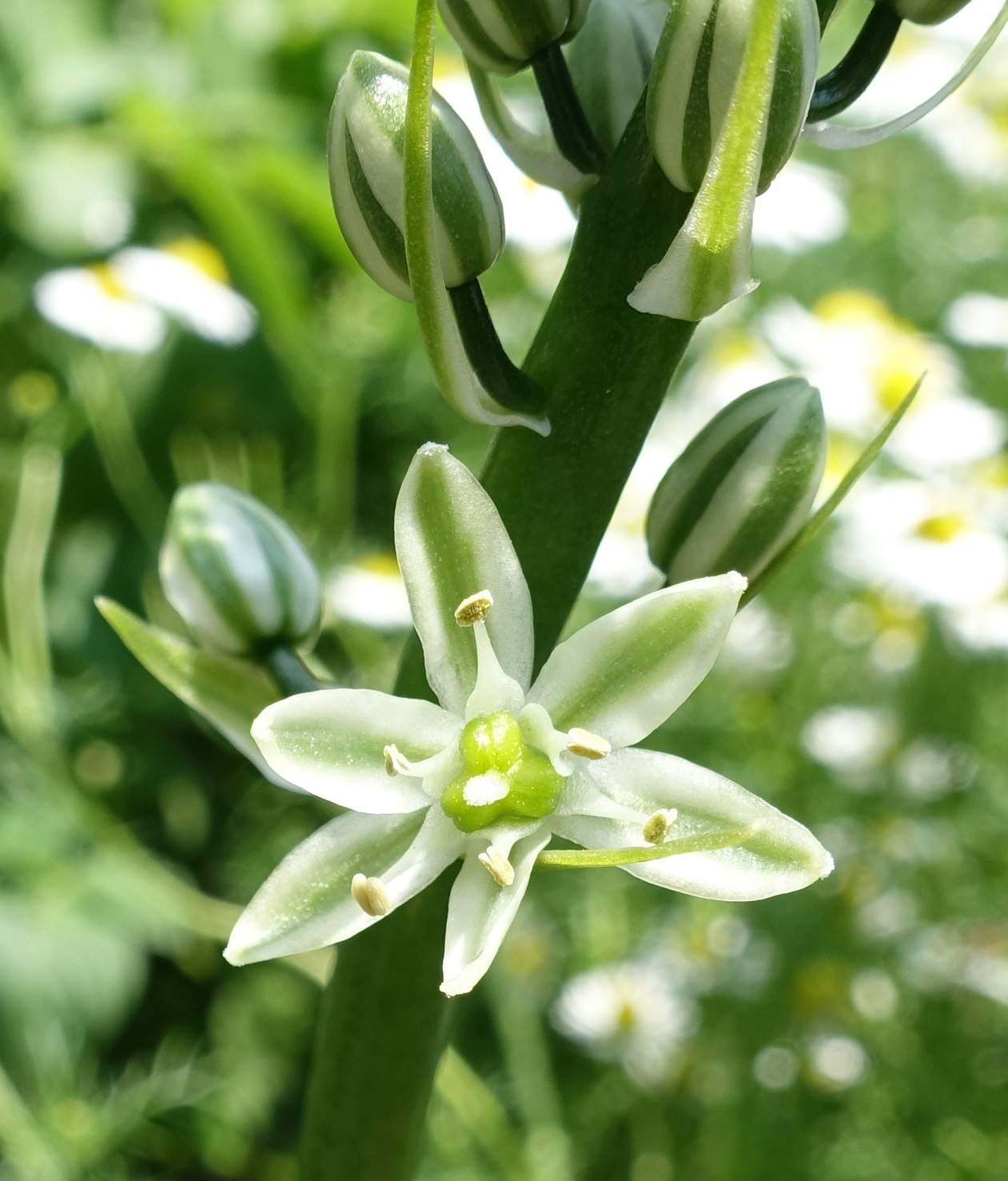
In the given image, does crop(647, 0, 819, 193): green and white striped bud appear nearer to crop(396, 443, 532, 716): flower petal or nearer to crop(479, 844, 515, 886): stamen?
crop(396, 443, 532, 716): flower petal

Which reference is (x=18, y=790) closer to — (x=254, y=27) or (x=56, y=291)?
(x=56, y=291)

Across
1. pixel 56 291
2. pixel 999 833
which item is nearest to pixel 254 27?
pixel 56 291

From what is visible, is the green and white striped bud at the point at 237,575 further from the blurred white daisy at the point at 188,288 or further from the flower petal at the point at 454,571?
the blurred white daisy at the point at 188,288

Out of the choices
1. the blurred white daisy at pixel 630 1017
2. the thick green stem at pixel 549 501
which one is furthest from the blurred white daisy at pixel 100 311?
the thick green stem at pixel 549 501

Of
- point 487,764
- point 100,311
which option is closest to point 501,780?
point 487,764

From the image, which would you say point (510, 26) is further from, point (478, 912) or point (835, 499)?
point (478, 912)
